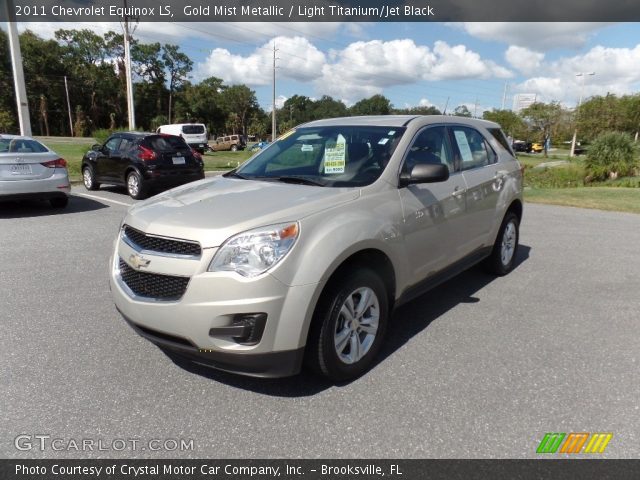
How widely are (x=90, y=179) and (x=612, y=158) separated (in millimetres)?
19817

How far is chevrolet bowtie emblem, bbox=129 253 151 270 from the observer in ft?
8.97

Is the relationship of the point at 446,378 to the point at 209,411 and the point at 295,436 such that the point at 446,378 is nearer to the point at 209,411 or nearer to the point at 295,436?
the point at 295,436

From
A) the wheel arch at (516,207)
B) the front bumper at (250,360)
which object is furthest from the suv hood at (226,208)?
the wheel arch at (516,207)

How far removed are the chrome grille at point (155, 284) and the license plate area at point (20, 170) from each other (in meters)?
6.62

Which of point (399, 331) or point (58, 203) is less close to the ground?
point (58, 203)

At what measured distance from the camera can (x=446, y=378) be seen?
3076mm

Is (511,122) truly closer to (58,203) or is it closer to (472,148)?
(58,203)

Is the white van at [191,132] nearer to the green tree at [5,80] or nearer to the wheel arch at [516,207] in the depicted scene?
the wheel arch at [516,207]

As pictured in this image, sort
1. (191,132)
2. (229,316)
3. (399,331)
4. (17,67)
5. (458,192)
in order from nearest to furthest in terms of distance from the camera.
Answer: (229,316) < (399,331) < (458,192) < (17,67) < (191,132)

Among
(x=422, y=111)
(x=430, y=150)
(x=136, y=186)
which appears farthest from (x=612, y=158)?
(x=430, y=150)

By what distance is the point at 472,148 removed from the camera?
15.1 feet

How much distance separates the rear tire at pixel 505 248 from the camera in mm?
5137

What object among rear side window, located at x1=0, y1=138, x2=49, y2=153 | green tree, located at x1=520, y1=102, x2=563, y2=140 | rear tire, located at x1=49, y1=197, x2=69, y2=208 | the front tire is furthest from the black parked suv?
green tree, located at x1=520, y1=102, x2=563, y2=140

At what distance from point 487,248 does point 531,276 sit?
98 centimetres
